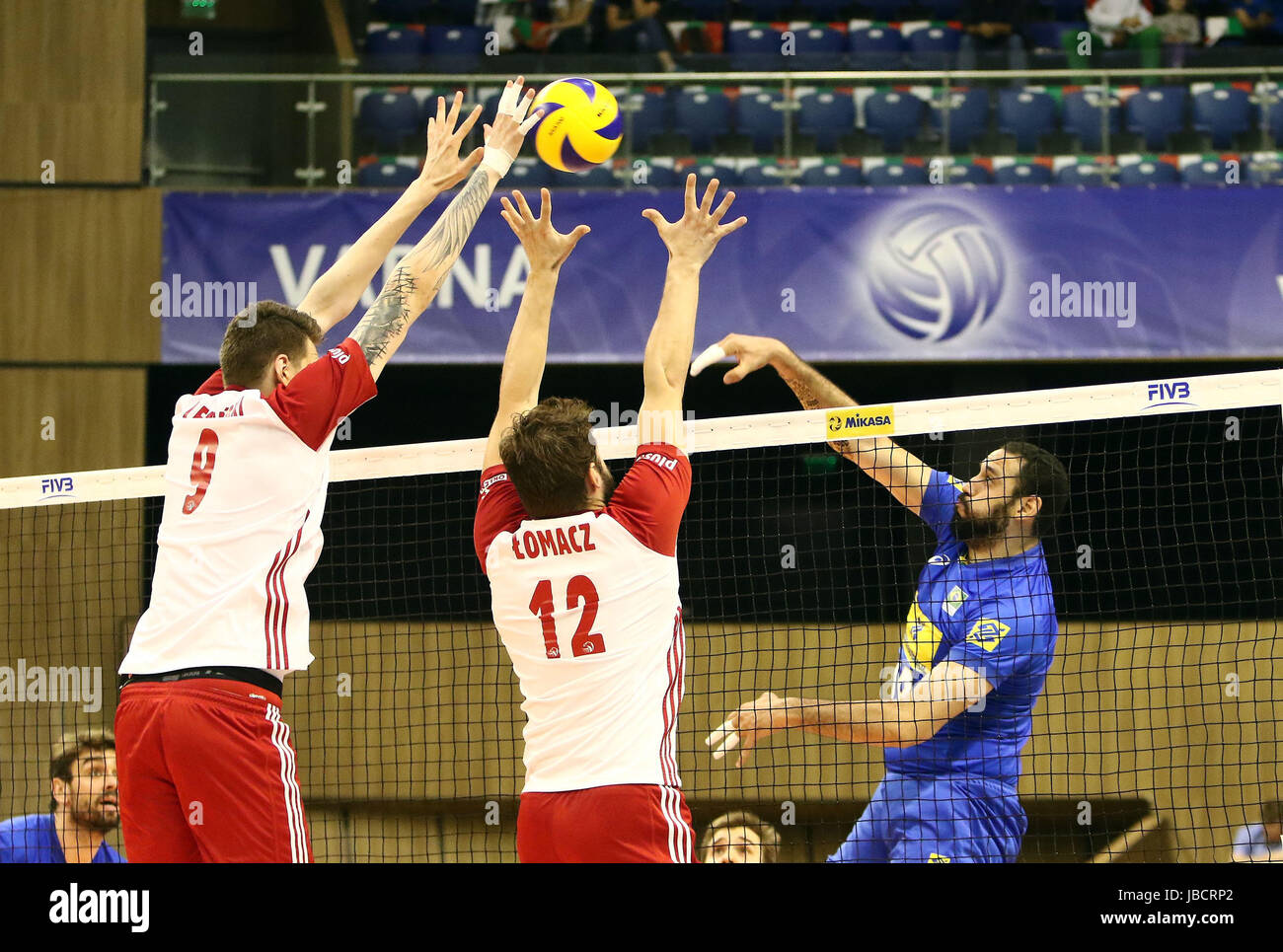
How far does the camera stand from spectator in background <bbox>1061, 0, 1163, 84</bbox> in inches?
561

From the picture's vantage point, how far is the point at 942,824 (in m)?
5.71

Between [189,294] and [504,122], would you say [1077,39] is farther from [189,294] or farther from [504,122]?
[504,122]

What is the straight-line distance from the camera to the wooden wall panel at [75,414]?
38.4 ft

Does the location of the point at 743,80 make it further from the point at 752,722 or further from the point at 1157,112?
the point at 752,722

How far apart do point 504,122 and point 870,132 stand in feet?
25.5

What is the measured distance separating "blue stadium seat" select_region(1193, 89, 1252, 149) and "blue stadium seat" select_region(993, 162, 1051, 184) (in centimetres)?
137

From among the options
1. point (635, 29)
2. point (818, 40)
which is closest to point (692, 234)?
point (635, 29)

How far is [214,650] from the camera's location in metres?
4.11

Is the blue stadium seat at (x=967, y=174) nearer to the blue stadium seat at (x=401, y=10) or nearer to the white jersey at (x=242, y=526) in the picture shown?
the blue stadium seat at (x=401, y=10)

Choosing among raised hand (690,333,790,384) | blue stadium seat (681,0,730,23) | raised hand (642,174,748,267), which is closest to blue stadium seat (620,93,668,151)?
blue stadium seat (681,0,730,23)

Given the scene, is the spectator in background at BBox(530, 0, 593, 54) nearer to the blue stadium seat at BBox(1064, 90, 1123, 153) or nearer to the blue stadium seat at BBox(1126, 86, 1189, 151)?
the blue stadium seat at BBox(1064, 90, 1123, 153)

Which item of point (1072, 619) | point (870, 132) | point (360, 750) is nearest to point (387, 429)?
point (360, 750)

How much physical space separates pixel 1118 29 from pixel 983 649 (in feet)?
35.5
